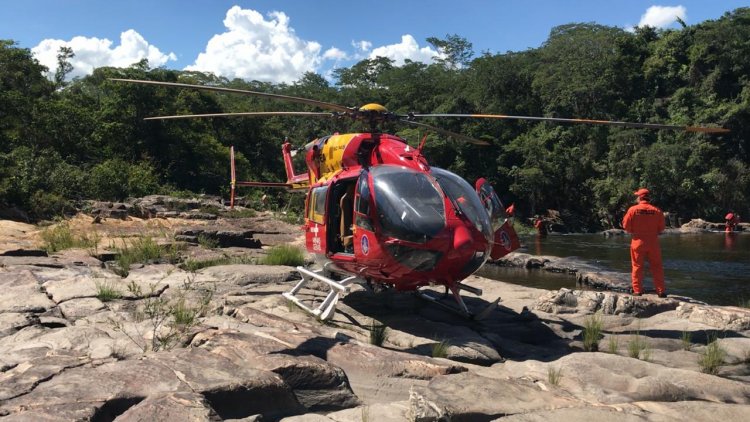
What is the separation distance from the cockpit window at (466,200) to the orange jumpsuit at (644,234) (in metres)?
3.65

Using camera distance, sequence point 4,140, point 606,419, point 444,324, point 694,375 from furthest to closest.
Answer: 1. point 4,140
2. point 444,324
3. point 694,375
4. point 606,419

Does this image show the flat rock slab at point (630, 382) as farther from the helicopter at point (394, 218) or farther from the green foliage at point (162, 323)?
the green foliage at point (162, 323)

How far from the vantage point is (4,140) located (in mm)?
26875

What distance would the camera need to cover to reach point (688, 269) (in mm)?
15664

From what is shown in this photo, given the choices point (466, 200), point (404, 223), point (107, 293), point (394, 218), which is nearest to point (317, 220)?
point (394, 218)

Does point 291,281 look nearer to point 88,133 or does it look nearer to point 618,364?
point 618,364

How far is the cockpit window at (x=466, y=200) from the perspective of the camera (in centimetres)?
639

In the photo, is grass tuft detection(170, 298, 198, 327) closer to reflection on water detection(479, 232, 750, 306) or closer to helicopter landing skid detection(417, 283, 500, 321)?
helicopter landing skid detection(417, 283, 500, 321)

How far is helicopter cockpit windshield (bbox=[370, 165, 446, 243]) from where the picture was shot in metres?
6.19

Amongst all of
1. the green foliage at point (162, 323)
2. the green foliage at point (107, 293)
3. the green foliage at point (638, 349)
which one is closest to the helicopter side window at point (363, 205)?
the green foliage at point (162, 323)

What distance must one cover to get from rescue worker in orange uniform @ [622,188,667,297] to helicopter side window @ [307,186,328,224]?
4904 millimetres

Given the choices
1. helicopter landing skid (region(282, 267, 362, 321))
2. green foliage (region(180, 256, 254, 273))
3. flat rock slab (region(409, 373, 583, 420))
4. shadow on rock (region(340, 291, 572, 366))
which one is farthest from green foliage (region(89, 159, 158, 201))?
flat rock slab (region(409, 373, 583, 420))

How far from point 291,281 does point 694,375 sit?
238 inches

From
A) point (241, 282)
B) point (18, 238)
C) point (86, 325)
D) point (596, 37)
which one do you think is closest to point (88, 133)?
point (18, 238)
